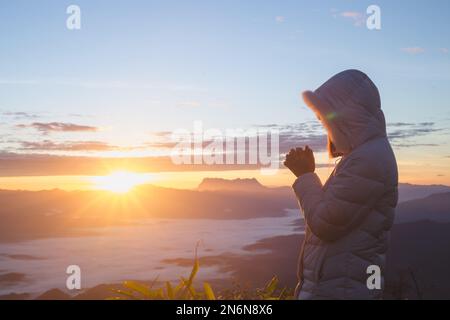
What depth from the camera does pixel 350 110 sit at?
432 cm

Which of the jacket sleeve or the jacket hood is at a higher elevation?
the jacket hood

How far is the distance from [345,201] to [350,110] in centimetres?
78

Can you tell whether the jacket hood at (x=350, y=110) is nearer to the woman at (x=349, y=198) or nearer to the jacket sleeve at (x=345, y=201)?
the woman at (x=349, y=198)

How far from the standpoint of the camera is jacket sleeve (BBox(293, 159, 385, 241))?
406 centimetres

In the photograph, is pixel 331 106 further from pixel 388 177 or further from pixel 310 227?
pixel 310 227

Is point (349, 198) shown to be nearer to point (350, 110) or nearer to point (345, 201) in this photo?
point (345, 201)

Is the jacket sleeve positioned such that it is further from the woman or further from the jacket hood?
the jacket hood

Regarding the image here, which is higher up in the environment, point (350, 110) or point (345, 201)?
point (350, 110)

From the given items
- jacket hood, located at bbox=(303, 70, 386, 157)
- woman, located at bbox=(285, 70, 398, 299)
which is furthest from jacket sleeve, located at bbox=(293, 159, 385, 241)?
jacket hood, located at bbox=(303, 70, 386, 157)

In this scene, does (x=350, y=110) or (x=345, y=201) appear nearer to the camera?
(x=345, y=201)

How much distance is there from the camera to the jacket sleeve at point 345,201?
4.06m

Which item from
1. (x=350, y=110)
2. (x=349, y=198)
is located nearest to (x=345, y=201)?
(x=349, y=198)
